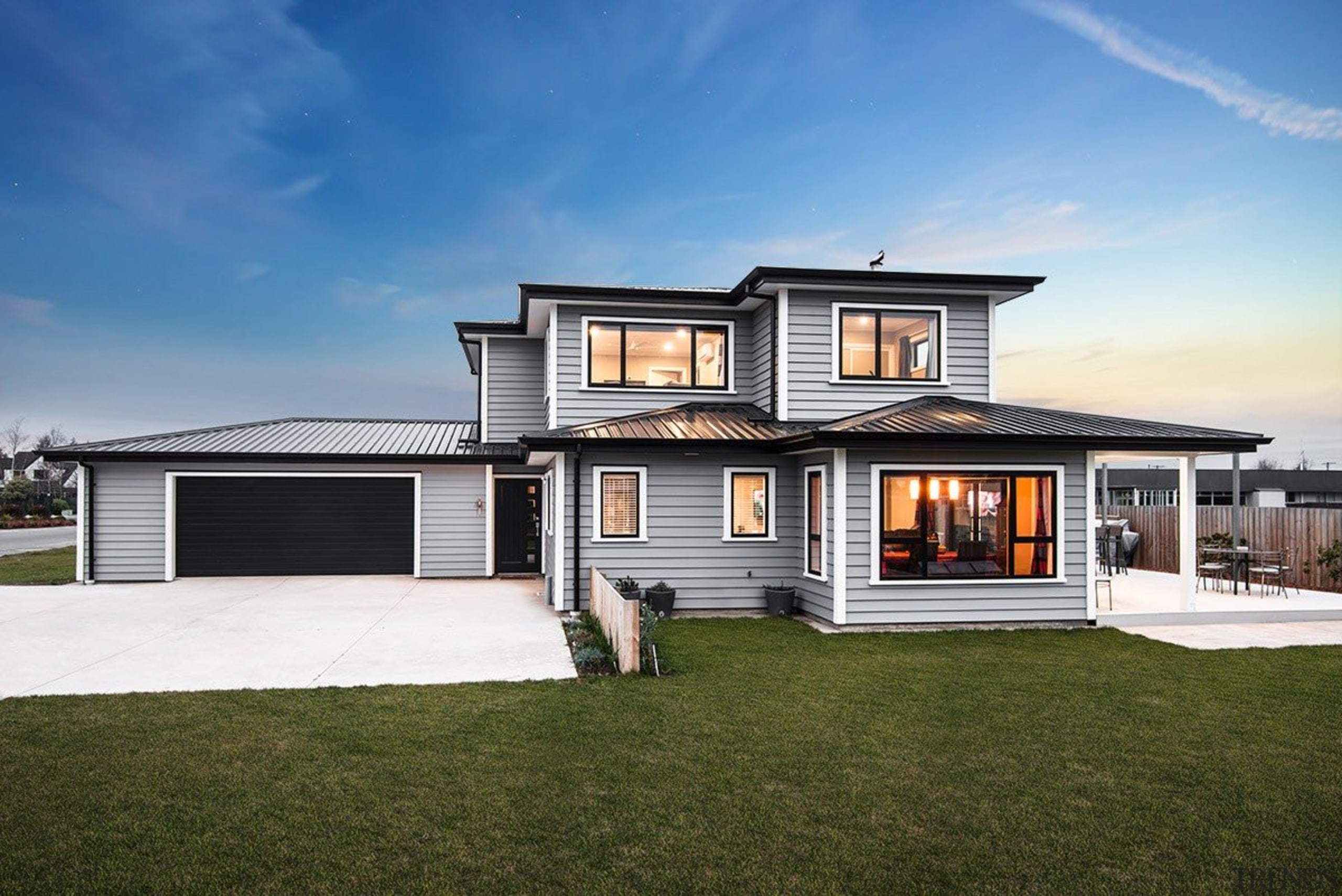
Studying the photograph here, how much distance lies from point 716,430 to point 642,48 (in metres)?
12.3

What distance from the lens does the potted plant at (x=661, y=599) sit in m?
10.8

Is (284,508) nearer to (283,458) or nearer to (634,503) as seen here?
(283,458)

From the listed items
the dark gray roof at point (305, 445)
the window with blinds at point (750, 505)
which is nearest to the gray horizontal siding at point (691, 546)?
the window with blinds at point (750, 505)

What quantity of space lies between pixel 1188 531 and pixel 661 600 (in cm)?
812

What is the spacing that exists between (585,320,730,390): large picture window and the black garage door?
575cm

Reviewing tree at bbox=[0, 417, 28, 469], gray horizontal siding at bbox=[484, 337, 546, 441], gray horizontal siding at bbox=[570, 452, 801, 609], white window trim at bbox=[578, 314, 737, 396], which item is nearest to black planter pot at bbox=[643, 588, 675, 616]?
gray horizontal siding at bbox=[570, 452, 801, 609]

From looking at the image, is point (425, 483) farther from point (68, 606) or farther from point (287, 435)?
point (68, 606)

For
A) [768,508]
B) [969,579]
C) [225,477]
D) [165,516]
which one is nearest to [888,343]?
[768,508]

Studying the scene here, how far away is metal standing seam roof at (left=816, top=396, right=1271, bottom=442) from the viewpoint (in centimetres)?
969

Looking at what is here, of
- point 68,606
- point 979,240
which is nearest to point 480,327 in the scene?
point 68,606

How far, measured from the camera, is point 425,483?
1556 centimetres

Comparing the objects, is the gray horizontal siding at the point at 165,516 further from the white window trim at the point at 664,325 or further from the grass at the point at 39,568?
the white window trim at the point at 664,325

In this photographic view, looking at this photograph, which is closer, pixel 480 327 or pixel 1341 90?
pixel 1341 90

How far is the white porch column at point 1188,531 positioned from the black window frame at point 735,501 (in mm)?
6165
